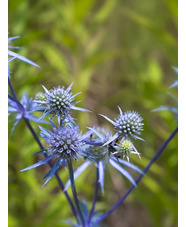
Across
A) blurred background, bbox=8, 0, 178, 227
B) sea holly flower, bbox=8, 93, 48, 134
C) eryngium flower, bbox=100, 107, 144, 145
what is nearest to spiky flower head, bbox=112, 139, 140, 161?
eryngium flower, bbox=100, 107, 144, 145

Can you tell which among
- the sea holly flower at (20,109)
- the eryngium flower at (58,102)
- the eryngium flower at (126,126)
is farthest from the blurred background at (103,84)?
the eryngium flower at (126,126)

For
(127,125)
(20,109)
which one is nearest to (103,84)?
(20,109)

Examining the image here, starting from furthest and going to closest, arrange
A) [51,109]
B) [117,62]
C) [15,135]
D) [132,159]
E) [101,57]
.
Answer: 1. [117,62]
2. [101,57]
3. [132,159]
4. [15,135]
5. [51,109]

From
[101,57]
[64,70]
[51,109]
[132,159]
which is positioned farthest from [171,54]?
[51,109]

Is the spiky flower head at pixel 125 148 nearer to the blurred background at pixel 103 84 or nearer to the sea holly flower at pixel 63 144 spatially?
the sea holly flower at pixel 63 144

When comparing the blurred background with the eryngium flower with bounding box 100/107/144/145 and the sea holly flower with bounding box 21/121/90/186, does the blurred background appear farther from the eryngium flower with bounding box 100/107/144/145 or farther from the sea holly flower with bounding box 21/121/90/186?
the eryngium flower with bounding box 100/107/144/145

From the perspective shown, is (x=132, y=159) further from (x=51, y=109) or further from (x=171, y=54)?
(x=51, y=109)

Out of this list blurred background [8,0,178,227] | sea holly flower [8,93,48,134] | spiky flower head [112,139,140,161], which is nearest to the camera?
spiky flower head [112,139,140,161]
